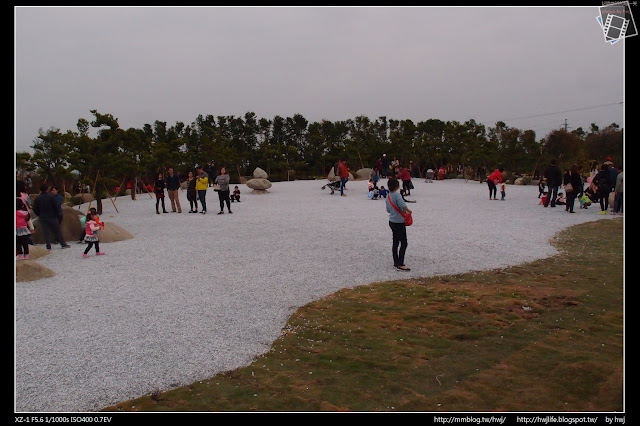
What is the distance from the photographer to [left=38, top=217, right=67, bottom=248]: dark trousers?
11609mm

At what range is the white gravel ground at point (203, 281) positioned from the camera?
482cm

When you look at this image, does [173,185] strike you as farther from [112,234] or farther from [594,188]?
[594,188]

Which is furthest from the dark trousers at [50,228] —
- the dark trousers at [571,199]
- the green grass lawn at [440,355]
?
the dark trousers at [571,199]

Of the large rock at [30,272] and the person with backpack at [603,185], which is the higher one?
the person with backpack at [603,185]

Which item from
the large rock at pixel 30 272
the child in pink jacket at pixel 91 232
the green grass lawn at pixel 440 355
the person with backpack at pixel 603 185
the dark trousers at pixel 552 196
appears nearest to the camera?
the green grass lawn at pixel 440 355

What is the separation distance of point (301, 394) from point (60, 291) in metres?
5.48

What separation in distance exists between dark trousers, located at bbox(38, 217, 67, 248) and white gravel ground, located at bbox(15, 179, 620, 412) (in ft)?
0.86

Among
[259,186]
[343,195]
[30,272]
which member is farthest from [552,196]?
[30,272]

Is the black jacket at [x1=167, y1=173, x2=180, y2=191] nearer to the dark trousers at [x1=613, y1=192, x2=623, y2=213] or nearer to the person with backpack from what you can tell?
the person with backpack

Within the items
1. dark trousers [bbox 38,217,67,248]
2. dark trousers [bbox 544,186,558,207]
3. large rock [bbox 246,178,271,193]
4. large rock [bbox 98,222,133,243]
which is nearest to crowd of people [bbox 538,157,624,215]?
dark trousers [bbox 544,186,558,207]

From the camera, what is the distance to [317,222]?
48.9ft

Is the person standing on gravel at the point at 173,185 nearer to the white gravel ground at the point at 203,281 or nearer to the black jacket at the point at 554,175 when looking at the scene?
the white gravel ground at the point at 203,281

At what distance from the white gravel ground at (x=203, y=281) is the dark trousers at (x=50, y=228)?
26cm
